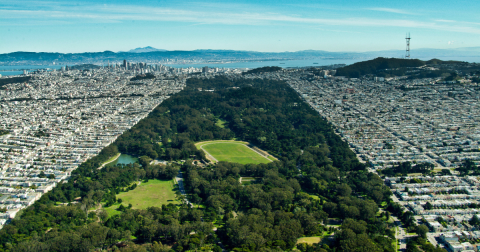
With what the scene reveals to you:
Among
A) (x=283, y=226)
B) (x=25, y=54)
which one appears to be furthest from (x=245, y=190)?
(x=25, y=54)

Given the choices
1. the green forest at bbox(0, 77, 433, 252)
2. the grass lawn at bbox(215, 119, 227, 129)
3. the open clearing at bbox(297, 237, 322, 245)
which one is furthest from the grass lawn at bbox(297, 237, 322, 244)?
the grass lawn at bbox(215, 119, 227, 129)

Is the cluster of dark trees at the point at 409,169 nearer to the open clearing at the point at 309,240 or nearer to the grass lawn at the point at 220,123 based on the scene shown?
the open clearing at the point at 309,240

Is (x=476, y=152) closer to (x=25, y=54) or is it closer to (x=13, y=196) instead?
(x=13, y=196)

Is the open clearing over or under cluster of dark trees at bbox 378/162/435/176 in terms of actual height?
under

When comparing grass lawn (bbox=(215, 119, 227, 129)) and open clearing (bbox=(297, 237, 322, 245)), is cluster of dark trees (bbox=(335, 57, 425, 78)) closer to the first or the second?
grass lawn (bbox=(215, 119, 227, 129))

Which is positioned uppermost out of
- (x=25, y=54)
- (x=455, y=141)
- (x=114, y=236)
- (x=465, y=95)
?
(x=25, y=54)

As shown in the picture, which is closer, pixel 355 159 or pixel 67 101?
pixel 355 159

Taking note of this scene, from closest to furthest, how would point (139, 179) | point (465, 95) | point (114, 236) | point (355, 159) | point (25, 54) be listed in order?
point (114, 236), point (139, 179), point (355, 159), point (465, 95), point (25, 54)
